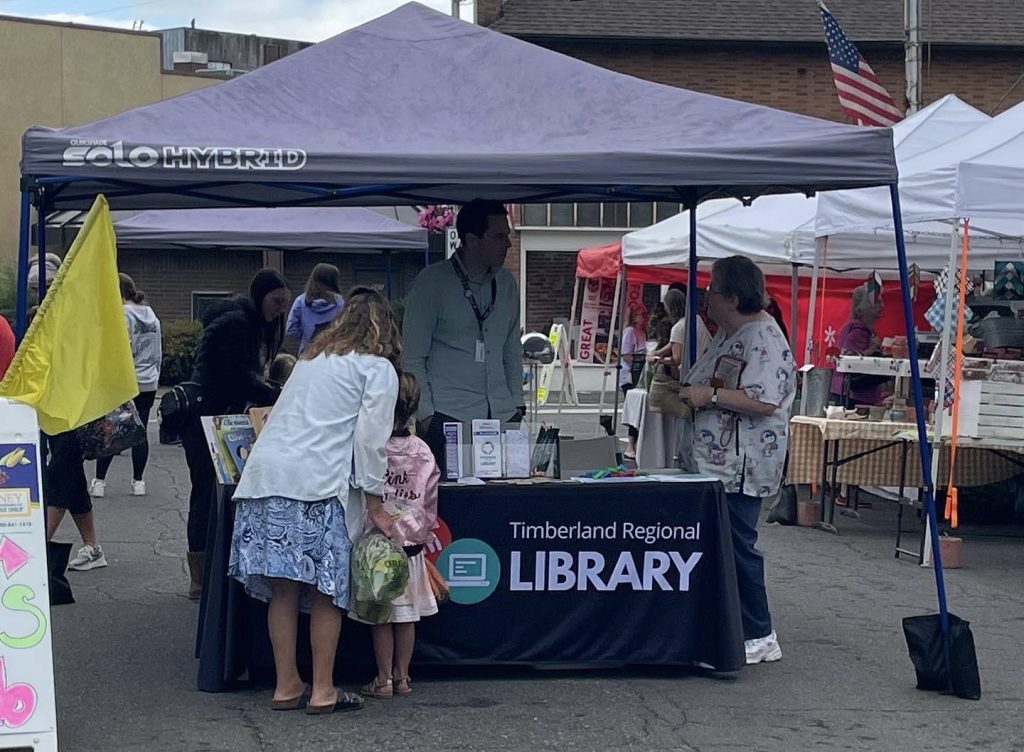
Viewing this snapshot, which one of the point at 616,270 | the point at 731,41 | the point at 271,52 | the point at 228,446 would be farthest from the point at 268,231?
the point at 271,52

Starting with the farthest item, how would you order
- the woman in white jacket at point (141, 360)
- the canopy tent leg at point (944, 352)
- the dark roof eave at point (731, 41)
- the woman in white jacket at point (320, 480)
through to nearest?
1. the dark roof eave at point (731, 41)
2. the woman in white jacket at point (141, 360)
3. the canopy tent leg at point (944, 352)
4. the woman in white jacket at point (320, 480)

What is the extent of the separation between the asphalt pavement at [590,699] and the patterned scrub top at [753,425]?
0.91 metres

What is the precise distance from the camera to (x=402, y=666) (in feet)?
20.0

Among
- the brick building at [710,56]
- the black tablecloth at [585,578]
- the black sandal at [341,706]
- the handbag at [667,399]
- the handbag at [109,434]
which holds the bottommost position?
the black sandal at [341,706]

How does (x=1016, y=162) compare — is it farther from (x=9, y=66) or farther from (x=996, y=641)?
(x=9, y=66)

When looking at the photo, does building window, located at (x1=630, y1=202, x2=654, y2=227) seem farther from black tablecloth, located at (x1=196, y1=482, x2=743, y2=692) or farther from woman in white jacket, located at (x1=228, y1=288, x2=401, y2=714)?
woman in white jacket, located at (x1=228, y1=288, x2=401, y2=714)

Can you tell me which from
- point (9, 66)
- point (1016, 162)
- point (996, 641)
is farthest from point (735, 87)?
point (996, 641)

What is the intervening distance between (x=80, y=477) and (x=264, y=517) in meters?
3.03

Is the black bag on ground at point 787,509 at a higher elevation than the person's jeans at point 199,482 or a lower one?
lower

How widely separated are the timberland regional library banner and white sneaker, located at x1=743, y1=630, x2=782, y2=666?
1.18 ft

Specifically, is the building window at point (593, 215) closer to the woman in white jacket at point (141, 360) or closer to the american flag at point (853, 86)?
the american flag at point (853, 86)

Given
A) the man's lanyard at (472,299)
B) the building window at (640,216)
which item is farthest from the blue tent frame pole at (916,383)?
the building window at (640,216)

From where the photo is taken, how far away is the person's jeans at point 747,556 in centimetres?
660

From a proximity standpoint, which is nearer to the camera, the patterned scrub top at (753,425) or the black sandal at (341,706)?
the black sandal at (341,706)
